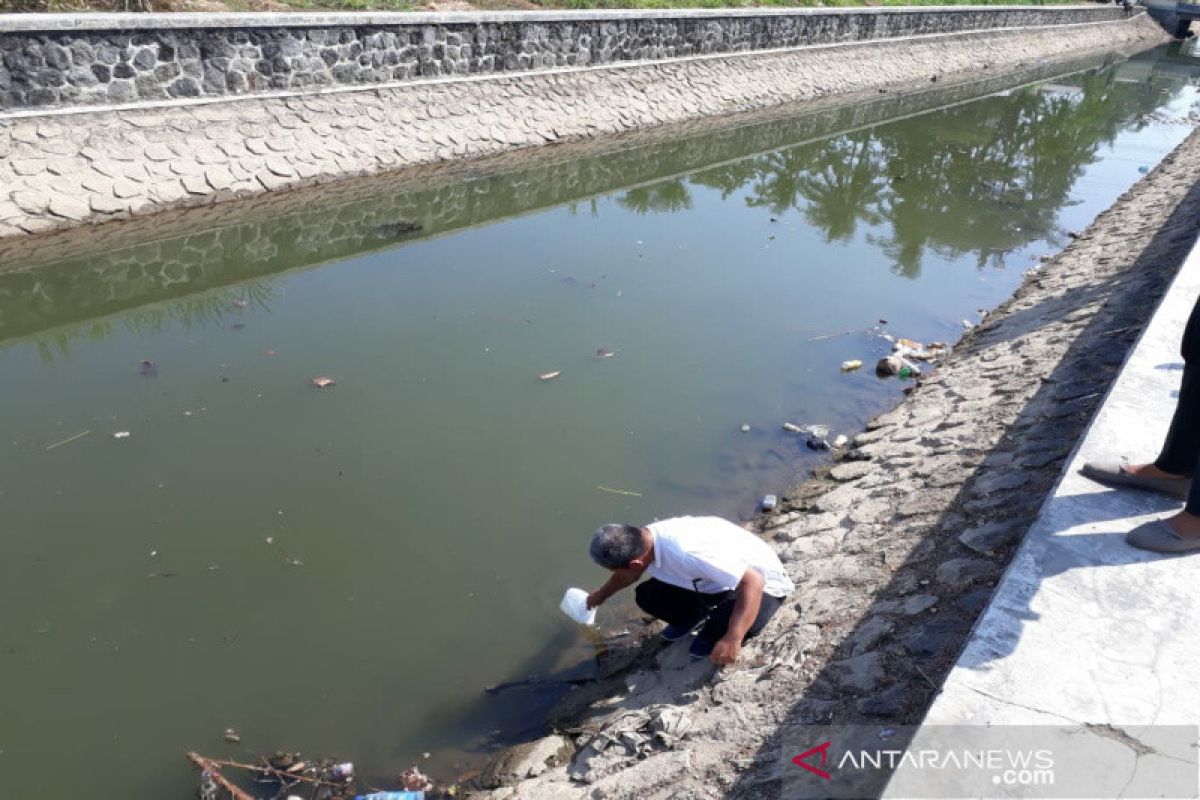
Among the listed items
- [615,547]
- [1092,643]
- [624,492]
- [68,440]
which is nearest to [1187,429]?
[1092,643]

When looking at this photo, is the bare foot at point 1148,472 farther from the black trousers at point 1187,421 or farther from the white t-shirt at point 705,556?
the white t-shirt at point 705,556

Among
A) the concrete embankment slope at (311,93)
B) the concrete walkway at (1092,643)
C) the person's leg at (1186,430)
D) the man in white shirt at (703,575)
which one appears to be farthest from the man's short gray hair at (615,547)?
the concrete embankment slope at (311,93)

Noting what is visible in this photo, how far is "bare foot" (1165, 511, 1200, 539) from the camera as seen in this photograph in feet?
9.70

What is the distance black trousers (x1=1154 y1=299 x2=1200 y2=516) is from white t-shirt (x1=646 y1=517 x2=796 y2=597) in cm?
155

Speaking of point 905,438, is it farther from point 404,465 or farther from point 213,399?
point 213,399

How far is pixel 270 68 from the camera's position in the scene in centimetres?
951

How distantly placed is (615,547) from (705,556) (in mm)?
362

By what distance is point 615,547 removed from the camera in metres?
3.17

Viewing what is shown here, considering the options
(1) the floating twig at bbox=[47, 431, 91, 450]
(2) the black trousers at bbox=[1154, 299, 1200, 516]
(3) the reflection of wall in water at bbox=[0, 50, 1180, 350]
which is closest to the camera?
(2) the black trousers at bbox=[1154, 299, 1200, 516]

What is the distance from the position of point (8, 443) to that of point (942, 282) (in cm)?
799

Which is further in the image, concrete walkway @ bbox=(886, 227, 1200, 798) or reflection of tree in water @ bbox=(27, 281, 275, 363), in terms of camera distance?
reflection of tree in water @ bbox=(27, 281, 275, 363)

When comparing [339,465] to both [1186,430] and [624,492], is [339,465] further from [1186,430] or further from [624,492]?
[1186,430]

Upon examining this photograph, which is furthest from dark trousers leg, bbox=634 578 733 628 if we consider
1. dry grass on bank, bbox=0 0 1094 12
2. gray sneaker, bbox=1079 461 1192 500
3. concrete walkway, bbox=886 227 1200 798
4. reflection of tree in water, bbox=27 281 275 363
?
dry grass on bank, bbox=0 0 1094 12

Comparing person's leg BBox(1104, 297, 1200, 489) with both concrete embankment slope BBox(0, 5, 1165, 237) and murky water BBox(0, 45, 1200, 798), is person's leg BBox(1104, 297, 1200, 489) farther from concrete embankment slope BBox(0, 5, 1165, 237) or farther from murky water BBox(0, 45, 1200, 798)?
concrete embankment slope BBox(0, 5, 1165, 237)
